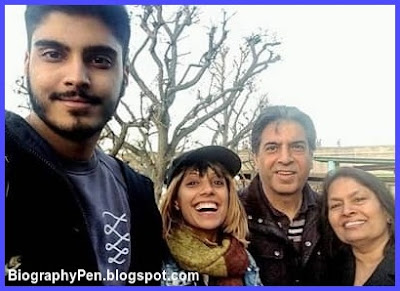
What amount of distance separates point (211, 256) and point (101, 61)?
118 centimetres

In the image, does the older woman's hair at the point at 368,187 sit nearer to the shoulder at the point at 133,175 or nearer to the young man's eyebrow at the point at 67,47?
the shoulder at the point at 133,175

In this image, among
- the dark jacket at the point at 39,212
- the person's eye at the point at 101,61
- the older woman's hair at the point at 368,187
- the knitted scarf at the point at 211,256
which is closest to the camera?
the dark jacket at the point at 39,212

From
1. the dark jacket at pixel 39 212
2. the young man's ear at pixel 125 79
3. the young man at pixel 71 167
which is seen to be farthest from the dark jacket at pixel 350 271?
the young man's ear at pixel 125 79

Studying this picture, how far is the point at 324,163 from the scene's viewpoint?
353 centimetres

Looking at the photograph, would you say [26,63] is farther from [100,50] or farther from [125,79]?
[125,79]

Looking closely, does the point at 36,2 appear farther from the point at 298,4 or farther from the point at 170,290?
the point at 170,290

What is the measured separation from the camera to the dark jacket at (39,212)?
319cm

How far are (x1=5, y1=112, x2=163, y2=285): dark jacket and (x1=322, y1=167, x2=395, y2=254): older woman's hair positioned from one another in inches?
51.1

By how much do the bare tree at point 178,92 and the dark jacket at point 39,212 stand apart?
434mm

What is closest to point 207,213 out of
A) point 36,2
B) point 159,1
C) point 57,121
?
point 57,121

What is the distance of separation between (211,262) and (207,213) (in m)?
0.26

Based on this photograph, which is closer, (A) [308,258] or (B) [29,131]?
(B) [29,131]

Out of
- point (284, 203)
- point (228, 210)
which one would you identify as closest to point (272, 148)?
point (284, 203)

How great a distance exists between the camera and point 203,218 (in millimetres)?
3455
